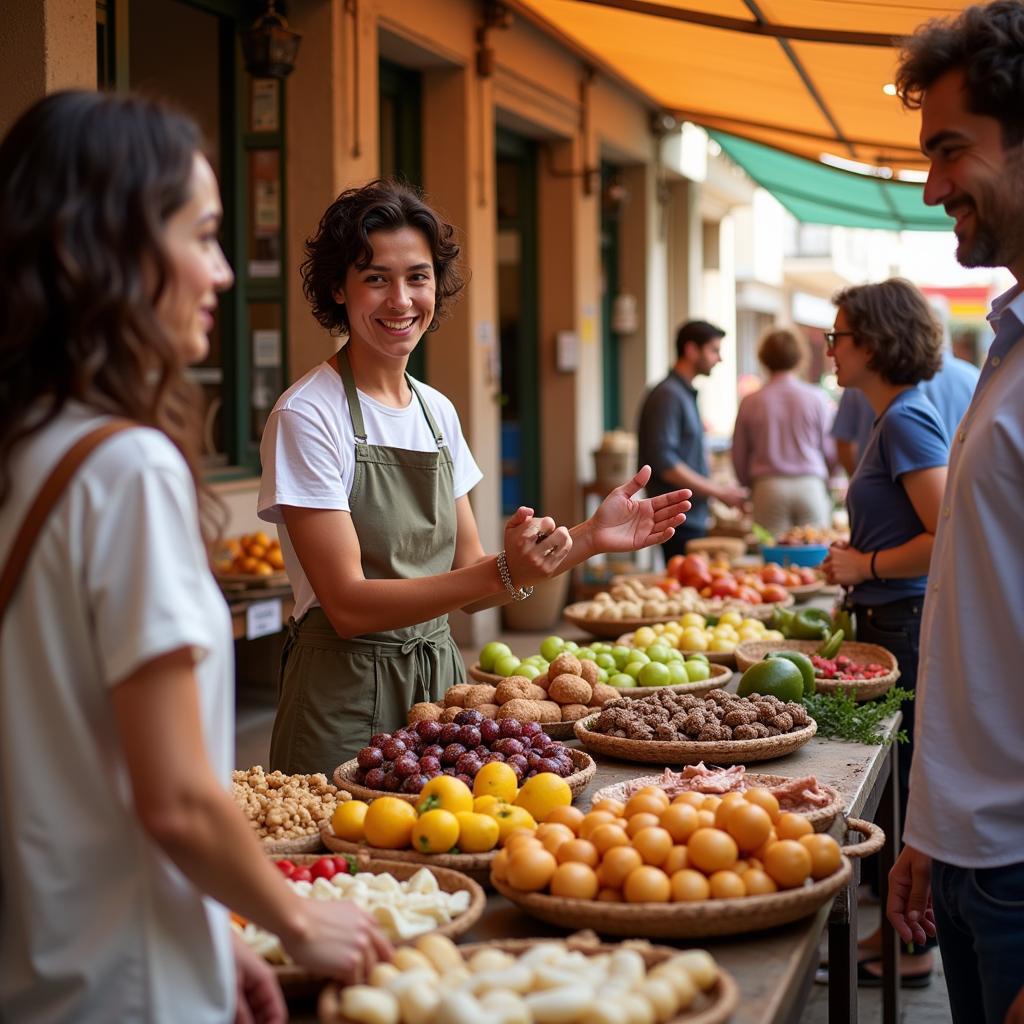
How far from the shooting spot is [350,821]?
2215mm

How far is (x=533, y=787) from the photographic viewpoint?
2.29m

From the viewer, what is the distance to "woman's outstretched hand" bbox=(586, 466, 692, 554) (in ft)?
9.44

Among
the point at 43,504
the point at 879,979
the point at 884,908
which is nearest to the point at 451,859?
the point at 43,504

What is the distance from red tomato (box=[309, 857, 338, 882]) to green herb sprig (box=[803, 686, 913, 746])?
58.1 inches

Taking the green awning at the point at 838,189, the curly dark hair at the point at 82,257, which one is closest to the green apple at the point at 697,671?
the curly dark hair at the point at 82,257

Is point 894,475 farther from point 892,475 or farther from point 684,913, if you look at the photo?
point 684,913

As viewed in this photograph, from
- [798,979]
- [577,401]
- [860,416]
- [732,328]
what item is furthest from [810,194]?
[798,979]

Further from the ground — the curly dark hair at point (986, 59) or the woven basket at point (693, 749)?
the curly dark hair at point (986, 59)

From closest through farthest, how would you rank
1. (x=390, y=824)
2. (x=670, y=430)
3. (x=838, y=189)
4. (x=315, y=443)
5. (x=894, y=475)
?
1. (x=390, y=824)
2. (x=315, y=443)
3. (x=894, y=475)
4. (x=670, y=430)
5. (x=838, y=189)

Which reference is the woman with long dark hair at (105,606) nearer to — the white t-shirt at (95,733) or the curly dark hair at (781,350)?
the white t-shirt at (95,733)

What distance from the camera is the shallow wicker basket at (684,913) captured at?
1797 millimetres

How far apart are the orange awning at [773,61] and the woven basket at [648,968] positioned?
4462 mm

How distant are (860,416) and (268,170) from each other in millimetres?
3278

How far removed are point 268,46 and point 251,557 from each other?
2.35m
